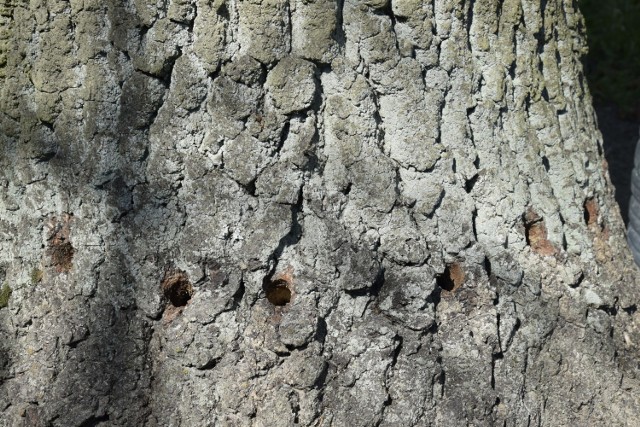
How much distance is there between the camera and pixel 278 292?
1.75 m

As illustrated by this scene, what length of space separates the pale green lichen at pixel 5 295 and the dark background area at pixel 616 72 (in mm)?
4203

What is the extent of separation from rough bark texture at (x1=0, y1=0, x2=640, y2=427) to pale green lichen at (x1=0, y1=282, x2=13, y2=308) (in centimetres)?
2

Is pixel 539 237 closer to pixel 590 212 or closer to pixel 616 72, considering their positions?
pixel 590 212

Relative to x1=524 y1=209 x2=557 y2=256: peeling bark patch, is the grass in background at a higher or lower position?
higher

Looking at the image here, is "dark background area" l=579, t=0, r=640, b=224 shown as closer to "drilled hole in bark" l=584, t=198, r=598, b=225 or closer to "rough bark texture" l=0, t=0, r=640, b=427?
"drilled hole in bark" l=584, t=198, r=598, b=225

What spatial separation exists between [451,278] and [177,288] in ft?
2.02

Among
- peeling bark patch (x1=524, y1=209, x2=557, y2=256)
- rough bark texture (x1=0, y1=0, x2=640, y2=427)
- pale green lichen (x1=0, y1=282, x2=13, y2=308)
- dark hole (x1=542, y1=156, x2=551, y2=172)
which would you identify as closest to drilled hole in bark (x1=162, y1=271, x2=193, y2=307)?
rough bark texture (x1=0, y1=0, x2=640, y2=427)

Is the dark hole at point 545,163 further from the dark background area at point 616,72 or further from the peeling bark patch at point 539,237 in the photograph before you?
the dark background area at point 616,72

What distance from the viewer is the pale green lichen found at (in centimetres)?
186

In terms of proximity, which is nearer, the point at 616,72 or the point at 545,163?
the point at 545,163

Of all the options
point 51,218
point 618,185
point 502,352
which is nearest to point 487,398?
point 502,352

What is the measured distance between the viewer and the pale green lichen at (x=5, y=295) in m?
1.86

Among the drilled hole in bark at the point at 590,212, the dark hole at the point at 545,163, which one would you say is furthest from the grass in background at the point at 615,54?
the dark hole at the point at 545,163

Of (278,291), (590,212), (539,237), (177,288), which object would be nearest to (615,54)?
(590,212)
